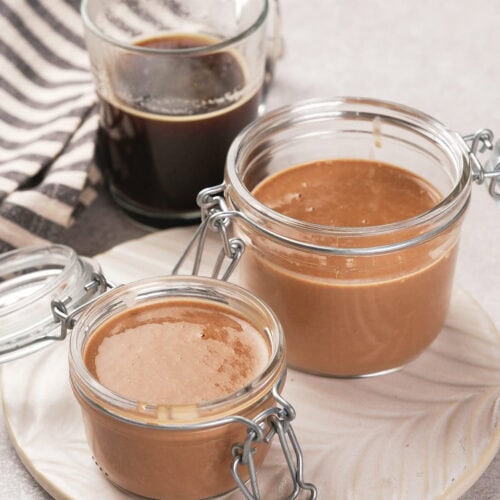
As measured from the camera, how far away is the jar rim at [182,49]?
1576 mm

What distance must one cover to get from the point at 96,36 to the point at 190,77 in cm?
16

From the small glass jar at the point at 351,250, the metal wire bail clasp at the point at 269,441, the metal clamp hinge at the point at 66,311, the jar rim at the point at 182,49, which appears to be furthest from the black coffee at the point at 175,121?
the metal wire bail clasp at the point at 269,441

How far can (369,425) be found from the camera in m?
1.31

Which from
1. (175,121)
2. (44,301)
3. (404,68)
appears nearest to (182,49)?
(175,121)

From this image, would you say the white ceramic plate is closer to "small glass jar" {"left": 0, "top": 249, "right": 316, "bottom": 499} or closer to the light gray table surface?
"small glass jar" {"left": 0, "top": 249, "right": 316, "bottom": 499}

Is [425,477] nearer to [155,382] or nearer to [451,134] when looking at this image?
[155,382]

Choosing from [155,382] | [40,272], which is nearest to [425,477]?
[155,382]

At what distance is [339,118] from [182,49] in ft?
0.99

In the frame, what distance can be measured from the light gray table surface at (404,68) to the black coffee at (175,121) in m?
0.11

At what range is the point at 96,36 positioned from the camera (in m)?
1.62

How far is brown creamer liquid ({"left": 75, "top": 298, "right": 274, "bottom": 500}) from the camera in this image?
113 centimetres

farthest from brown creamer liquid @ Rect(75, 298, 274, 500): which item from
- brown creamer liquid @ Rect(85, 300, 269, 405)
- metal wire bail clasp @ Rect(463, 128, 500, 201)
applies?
metal wire bail clasp @ Rect(463, 128, 500, 201)

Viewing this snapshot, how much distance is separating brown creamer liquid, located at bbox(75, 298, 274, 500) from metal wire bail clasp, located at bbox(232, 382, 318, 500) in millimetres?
18

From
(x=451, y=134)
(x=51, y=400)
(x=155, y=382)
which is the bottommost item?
(x=51, y=400)
